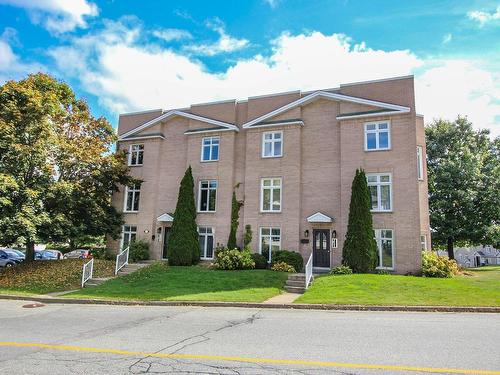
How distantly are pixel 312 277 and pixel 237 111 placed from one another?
488 inches

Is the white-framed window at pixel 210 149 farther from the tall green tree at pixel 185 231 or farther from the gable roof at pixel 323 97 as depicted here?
the gable roof at pixel 323 97

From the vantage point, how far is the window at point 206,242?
957 inches

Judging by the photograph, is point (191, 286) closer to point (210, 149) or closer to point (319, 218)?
point (319, 218)

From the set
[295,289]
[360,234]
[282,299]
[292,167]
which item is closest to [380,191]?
[360,234]

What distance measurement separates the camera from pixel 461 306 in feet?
41.0

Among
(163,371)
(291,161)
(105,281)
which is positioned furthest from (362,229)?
(163,371)

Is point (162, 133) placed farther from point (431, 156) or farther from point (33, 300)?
point (431, 156)

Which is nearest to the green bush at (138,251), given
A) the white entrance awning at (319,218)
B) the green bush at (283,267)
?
the green bush at (283,267)

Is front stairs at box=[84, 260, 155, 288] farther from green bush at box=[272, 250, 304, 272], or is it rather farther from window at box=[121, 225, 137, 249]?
green bush at box=[272, 250, 304, 272]

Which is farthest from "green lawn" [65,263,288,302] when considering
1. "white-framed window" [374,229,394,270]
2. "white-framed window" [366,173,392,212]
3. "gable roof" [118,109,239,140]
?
"gable roof" [118,109,239,140]

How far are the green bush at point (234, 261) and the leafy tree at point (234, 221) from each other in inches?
51.2

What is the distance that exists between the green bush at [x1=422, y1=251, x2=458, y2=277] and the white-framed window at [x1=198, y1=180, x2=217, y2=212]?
12.5 meters

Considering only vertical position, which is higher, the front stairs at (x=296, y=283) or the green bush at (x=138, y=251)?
the green bush at (x=138, y=251)

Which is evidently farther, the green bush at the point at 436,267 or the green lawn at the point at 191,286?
the green bush at the point at 436,267
